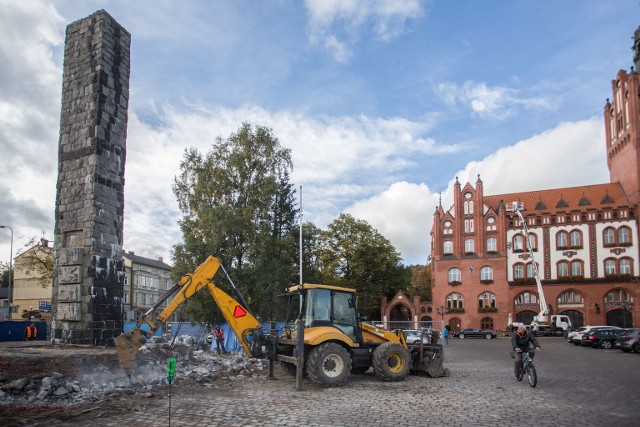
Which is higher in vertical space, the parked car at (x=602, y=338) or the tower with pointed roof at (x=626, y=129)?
the tower with pointed roof at (x=626, y=129)

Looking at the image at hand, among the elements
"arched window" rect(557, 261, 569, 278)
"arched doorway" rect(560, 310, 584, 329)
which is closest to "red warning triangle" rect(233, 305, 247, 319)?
"arched doorway" rect(560, 310, 584, 329)

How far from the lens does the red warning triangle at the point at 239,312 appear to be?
14914mm

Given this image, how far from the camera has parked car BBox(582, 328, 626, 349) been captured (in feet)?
108

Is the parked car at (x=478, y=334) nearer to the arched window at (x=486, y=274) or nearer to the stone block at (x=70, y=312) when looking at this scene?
the arched window at (x=486, y=274)

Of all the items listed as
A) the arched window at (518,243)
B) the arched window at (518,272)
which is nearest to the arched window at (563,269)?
the arched window at (518,272)

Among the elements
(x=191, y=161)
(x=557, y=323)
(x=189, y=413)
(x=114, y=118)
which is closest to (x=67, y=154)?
(x=114, y=118)

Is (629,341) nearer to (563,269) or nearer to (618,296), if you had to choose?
(618,296)

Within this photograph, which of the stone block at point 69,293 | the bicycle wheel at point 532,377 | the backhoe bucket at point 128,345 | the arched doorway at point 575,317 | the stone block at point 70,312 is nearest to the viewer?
the backhoe bucket at point 128,345

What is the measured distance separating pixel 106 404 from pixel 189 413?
2.02 meters

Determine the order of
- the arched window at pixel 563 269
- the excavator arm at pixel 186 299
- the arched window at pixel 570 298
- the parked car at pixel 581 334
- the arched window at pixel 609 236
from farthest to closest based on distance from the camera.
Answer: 1. the arched window at pixel 563 269
2. the arched window at pixel 609 236
3. the arched window at pixel 570 298
4. the parked car at pixel 581 334
5. the excavator arm at pixel 186 299

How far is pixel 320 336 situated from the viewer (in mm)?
13531

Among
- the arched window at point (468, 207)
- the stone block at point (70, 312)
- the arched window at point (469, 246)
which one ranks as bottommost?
the stone block at point (70, 312)

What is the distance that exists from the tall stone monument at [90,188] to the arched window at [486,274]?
4958 cm

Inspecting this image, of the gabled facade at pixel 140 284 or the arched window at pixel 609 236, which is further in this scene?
the gabled facade at pixel 140 284
